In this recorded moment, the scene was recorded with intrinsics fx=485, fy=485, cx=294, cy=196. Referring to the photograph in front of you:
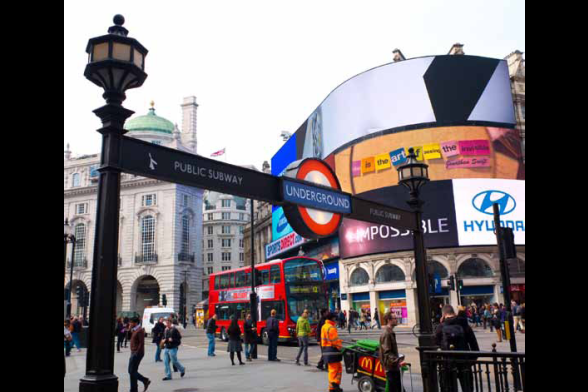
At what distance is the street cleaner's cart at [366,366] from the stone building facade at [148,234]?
179 ft

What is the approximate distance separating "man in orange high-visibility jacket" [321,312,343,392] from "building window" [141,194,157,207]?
58.0m

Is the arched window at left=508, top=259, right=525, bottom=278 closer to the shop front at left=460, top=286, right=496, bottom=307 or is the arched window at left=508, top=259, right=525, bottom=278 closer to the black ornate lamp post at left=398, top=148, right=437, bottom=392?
the shop front at left=460, top=286, right=496, bottom=307

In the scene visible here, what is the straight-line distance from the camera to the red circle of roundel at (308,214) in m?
5.92

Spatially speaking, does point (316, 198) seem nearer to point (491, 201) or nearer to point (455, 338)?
point (455, 338)

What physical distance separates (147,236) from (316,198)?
6318 centimetres

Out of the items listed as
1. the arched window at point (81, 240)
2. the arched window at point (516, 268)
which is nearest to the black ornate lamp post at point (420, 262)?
the arched window at point (516, 268)

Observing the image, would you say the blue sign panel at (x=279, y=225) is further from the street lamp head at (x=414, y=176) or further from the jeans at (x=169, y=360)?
the street lamp head at (x=414, y=176)

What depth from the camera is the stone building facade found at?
64250mm

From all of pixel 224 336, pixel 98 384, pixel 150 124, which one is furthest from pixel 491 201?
pixel 150 124

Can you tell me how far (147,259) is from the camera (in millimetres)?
64750
